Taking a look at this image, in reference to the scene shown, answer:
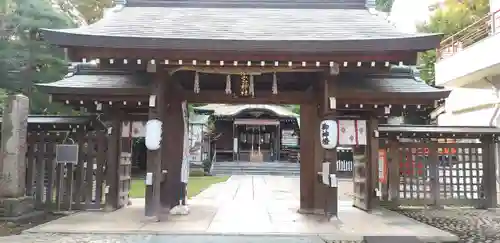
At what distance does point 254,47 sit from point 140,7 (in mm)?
5778

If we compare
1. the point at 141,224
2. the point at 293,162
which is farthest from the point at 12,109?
the point at 293,162

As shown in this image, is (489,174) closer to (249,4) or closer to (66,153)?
(249,4)

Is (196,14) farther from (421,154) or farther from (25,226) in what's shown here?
(421,154)

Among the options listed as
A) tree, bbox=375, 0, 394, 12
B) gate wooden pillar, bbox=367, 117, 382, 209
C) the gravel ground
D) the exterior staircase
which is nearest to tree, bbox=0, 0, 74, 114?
gate wooden pillar, bbox=367, 117, 382, 209

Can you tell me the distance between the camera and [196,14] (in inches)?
462

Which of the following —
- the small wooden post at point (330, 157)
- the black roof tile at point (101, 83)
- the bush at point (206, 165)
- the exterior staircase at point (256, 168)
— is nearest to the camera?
the small wooden post at point (330, 157)

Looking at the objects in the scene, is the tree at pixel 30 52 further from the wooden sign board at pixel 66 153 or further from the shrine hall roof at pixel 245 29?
the wooden sign board at pixel 66 153

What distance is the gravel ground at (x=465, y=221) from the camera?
26.1 ft

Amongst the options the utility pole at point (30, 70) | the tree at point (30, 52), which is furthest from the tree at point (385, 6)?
the utility pole at point (30, 70)

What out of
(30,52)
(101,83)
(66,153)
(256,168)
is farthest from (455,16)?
(30,52)

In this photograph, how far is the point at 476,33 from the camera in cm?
1667

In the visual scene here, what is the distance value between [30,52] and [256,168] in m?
18.0

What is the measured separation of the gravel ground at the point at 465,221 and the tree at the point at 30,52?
1405 centimetres

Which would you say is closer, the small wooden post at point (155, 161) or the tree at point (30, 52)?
the small wooden post at point (155, 161)
